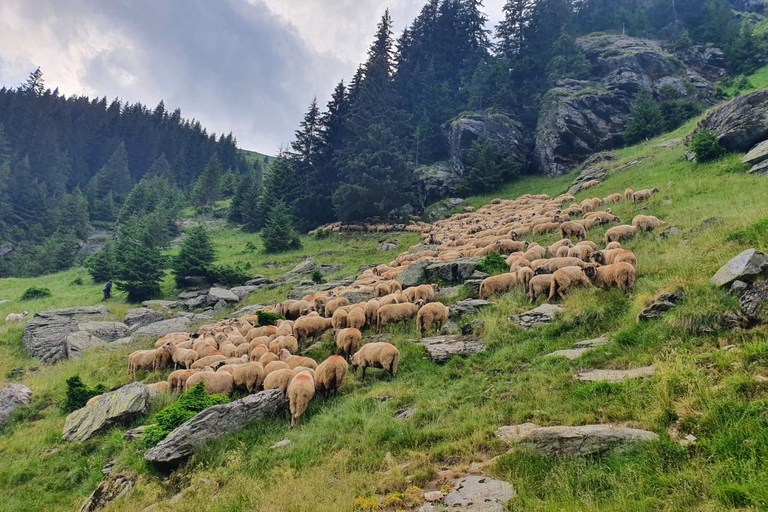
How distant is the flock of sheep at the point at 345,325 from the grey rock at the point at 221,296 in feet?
32.5

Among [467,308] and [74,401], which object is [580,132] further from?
[74,401]

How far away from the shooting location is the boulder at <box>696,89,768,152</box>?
21.1 m

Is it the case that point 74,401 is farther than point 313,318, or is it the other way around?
point 313,318

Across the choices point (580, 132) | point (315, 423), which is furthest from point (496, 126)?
point (315, 423)

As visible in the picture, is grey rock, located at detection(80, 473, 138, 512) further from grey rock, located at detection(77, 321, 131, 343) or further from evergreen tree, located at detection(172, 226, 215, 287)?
evergreen tree, located at detection(172, 226, 215, 287)

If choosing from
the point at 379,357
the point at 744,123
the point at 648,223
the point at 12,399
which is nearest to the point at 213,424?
the point at 379,357

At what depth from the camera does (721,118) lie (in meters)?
24.6

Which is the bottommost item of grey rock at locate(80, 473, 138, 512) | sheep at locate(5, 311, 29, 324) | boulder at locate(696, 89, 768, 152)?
grey rock at locate(80, 473, 138, 512)

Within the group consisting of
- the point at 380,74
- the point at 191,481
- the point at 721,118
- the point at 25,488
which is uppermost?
the point at 380,74

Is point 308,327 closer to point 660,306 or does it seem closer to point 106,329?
point 660,306

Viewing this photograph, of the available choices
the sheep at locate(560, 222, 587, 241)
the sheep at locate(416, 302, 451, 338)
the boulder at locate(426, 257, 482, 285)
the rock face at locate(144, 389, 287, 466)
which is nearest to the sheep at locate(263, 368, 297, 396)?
the rock face at locate(144, 389, 287, 466)

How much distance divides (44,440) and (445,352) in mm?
11236

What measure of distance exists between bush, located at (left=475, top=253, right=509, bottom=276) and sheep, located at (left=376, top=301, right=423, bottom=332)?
4.72 m

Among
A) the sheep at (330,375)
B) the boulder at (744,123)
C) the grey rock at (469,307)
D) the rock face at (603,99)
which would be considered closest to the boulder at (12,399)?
the sheep at (330,375)
